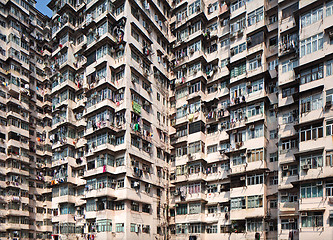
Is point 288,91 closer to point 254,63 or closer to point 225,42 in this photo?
point 254,63

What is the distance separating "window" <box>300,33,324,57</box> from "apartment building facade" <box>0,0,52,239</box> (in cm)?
3789

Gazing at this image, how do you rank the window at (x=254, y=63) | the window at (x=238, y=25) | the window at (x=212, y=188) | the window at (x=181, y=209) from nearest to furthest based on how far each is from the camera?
the window at (x=254, y=63) → the window at (x=212, y=188) → the window at (x=238, y=25) → the window at (x=181, y=209)

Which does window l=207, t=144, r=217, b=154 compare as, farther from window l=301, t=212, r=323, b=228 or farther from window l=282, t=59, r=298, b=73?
window l=301, t=212, r=323, b=228

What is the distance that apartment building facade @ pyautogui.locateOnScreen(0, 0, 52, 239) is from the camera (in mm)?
44938

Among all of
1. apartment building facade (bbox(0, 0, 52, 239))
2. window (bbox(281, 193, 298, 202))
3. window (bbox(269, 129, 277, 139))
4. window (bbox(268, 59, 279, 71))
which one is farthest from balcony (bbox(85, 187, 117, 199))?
window (bbox(268, 59, 279, 71))

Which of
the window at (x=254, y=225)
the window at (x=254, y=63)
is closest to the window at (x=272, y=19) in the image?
the window at (x=254, y=63)

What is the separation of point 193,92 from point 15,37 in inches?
1141

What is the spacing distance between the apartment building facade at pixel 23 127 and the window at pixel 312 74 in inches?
1470

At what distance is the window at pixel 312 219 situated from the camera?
2439 cm

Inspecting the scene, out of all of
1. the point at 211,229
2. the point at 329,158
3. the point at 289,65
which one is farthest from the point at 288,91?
the point at 211,229

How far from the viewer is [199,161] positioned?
3641 cm

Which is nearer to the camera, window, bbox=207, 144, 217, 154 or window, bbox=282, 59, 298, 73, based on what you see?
window, bbox=282, 59, 298, 73

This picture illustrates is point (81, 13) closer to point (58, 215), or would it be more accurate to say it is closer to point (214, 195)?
point (58, 215)

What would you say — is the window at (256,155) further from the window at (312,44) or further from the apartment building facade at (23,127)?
the apartment building facade at (23,127)
